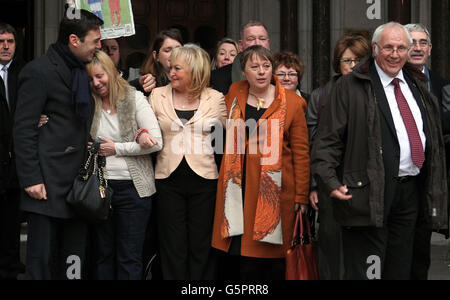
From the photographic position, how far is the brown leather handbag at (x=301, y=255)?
523 centimetres

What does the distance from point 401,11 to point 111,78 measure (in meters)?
4.60

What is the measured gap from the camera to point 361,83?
484cm

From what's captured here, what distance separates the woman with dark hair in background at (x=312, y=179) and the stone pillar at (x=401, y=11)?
3.46 m

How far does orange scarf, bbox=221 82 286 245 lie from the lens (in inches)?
209

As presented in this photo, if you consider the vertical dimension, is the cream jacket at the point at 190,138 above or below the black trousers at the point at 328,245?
above

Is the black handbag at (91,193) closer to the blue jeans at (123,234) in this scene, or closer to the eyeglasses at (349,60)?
the blue jeans at (123,234)

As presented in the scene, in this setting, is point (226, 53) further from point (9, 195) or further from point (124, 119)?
point (9, 195)

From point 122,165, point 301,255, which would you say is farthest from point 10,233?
point 301,255

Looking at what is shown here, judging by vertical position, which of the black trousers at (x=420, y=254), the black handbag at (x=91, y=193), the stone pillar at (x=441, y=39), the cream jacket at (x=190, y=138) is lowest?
the black trousers at (x=420, y=254)

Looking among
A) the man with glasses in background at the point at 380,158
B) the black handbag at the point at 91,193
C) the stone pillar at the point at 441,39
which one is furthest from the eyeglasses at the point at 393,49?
the stone pillar at the point at 441,39

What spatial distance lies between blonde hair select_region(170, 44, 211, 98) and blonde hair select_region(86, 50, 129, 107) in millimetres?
402

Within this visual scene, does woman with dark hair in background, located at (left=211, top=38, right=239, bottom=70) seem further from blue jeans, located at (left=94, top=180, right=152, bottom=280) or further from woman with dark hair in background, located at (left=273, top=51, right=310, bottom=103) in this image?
blue jeans, located at (left=94, top=180, right=152, bottom=280)

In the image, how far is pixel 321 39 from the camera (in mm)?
9484

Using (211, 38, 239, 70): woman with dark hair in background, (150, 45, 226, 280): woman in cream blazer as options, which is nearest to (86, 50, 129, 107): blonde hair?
(150, 45, 226, 280): woman in cream blazer
